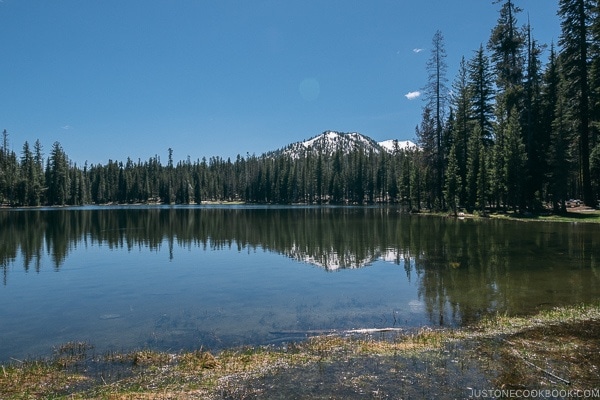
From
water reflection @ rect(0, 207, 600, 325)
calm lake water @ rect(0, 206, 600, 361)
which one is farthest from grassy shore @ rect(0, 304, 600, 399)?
water reflection @ rect(0, 207, 600, 325)

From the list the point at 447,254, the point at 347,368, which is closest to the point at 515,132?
the point at 447,254

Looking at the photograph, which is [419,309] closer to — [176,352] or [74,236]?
[176,352]

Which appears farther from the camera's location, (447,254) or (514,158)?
(514,158)

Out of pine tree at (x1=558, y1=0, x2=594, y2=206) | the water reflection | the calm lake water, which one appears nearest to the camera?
the calm lake water

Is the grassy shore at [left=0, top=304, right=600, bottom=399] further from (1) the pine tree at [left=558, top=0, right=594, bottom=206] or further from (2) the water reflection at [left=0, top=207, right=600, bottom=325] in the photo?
(1) the pine tree at [left=558, top=0, right=594, bottom=206]

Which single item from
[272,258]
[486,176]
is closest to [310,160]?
[486,176]

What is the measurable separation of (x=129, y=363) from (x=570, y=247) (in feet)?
89.5

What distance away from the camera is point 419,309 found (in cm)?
1473

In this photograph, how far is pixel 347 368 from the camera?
9.03 m

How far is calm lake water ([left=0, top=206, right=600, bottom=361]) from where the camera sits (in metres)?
13.1

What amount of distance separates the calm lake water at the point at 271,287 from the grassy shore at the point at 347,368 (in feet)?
5.18

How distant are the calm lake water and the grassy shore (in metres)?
1.58

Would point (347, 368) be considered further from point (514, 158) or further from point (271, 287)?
point (514, 158)

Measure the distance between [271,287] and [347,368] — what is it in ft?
34.3
